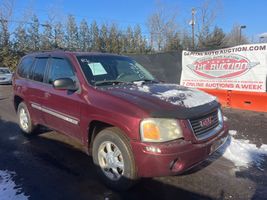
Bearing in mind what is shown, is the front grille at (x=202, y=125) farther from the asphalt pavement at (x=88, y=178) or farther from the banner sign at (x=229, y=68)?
the banner sign at (x=229, y=68)

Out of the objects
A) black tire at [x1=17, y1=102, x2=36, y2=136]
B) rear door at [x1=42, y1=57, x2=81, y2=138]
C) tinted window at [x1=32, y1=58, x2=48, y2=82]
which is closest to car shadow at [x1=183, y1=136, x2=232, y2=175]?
rear door at [x1=42, y1=57, x2=81, y2=138]

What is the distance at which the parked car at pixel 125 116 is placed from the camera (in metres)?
3.32

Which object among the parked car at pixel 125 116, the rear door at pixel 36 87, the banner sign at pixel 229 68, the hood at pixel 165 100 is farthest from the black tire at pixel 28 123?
the banner sign at pixel 229 68

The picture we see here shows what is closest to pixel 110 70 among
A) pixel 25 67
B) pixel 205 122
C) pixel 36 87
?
pixel 36 87

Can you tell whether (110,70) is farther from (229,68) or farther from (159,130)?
(229,68)

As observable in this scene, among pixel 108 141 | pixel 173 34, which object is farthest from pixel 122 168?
pixel 173 34

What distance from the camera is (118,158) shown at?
3768mm

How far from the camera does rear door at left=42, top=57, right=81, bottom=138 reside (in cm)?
432

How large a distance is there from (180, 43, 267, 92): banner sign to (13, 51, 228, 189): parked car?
15.6 feet

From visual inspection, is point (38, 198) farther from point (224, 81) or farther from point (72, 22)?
point (72, 22)

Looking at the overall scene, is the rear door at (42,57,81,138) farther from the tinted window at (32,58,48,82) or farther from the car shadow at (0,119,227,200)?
the car shadow at (0,119,227,200)

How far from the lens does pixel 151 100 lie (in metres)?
3.61

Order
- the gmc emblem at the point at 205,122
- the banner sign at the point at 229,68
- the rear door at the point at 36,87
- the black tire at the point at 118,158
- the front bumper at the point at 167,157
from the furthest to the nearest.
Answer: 1. the banner sign at the point at 229,68
2. the rear door at the point at 36,87
3. the gmc emblem at the point at 205,122
4. the black tire at the point at 118,158
5. the front bumper at the point at 167,157

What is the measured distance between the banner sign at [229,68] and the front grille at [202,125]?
199 inches
